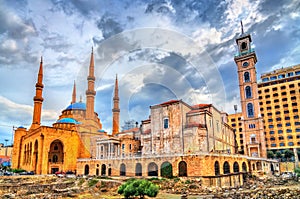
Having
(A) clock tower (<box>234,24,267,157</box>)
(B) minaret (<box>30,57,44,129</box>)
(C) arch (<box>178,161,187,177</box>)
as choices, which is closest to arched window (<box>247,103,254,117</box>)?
(A) clock tower (<box>234,24,267,157</box>)

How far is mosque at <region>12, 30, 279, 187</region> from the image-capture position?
1339 inches

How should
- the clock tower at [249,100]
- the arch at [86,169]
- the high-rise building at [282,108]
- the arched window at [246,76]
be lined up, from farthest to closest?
the high-rise building at [282,108] < the arched window at [246,76] < the clock tower at [249,100] < the arch at [86,169]

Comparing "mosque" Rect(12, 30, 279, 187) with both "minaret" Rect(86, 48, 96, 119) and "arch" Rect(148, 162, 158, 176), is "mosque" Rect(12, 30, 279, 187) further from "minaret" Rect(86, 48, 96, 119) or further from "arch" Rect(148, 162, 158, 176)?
"arch" Rect(148, 162, 158, 176)

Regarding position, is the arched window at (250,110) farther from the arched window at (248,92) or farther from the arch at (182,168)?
the arch at (182,168)

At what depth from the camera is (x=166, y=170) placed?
112 ft

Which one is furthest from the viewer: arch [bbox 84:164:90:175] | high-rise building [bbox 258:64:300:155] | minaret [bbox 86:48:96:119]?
high-rise building [bbox 258:64:300:155]

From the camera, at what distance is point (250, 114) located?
55844 mm

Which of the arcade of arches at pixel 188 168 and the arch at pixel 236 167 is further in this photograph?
the arch at pixel 236 167

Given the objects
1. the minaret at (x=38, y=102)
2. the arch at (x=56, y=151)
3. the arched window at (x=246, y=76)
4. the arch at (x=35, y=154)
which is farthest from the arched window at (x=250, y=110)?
the minaret at (x=38, y=102)

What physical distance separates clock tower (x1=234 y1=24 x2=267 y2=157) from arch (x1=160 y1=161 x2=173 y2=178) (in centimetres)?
2770

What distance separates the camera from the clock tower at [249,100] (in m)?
53.3

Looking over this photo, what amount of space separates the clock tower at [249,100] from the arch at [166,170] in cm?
2770

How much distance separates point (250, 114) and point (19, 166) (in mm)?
54721

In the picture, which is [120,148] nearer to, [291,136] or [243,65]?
[243,65]
